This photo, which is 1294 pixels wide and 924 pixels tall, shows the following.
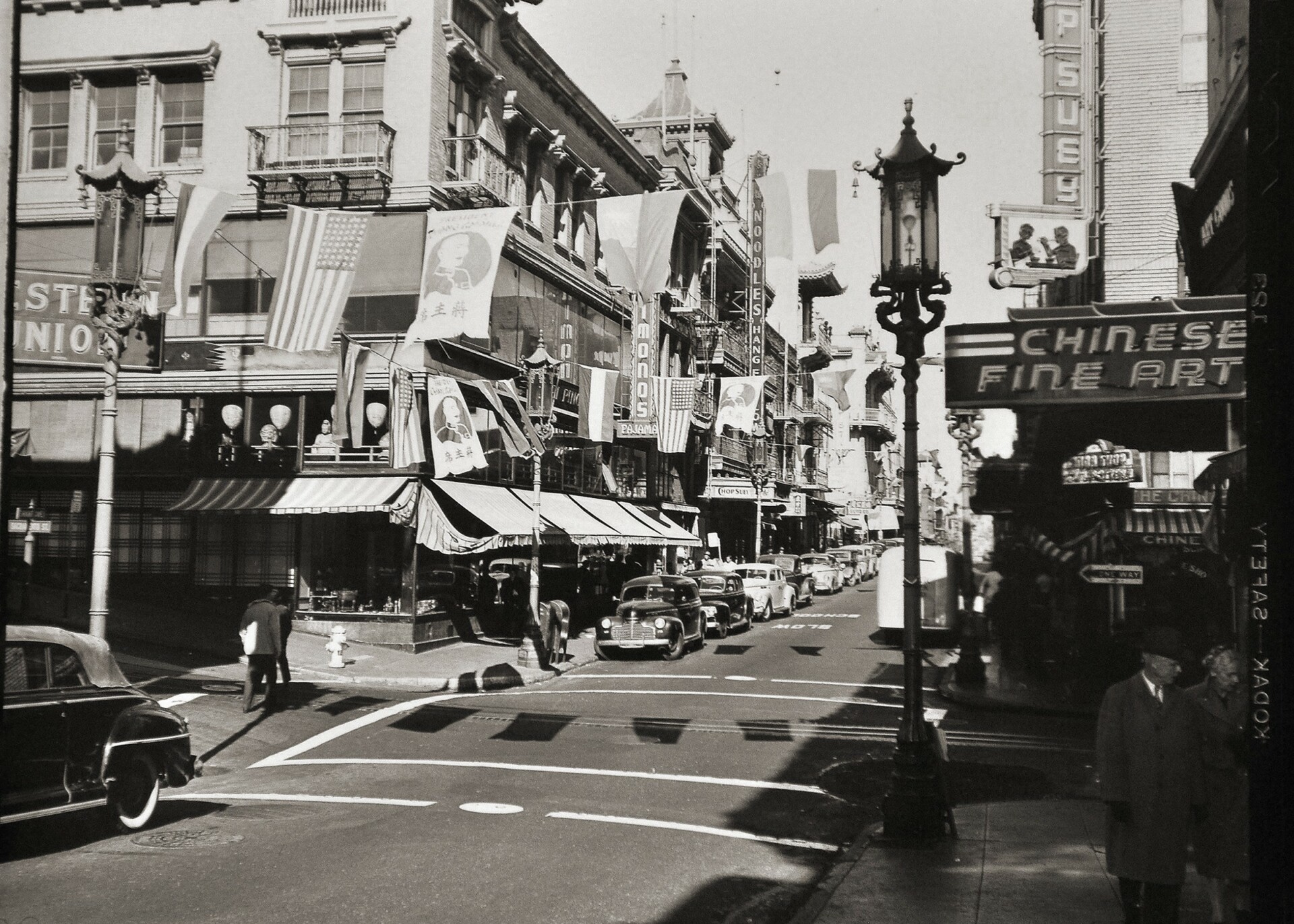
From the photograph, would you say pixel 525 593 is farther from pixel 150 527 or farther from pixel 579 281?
pixel 579 281

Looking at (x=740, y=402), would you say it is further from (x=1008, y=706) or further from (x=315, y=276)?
(x=1008, y=706)

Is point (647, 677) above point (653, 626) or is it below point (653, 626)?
below

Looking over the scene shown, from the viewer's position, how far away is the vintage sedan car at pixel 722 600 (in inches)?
1164

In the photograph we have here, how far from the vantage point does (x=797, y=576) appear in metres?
43.8

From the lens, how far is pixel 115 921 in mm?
6836

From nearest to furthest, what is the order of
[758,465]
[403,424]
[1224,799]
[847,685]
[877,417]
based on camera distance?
[1224,799]
[847,685]
[403,424]
[758,465]
[877,417]

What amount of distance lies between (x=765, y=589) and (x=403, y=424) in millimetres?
16673

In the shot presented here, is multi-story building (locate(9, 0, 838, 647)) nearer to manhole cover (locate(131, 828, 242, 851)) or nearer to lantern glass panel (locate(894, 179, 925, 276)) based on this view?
manhole cover (locate(131, 828, 242, 851))

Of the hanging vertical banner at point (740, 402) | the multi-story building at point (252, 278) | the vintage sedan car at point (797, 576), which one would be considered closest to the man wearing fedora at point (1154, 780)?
the multi-story building at point (252, 278)

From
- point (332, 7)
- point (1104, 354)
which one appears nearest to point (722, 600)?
point (332, 7)

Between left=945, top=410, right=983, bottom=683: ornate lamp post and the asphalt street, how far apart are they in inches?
47.3

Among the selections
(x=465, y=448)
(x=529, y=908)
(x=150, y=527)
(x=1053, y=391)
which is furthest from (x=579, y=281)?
(x=529, y=908)

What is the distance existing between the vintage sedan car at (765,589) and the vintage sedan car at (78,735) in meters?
26.4

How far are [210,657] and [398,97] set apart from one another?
13.5 m
